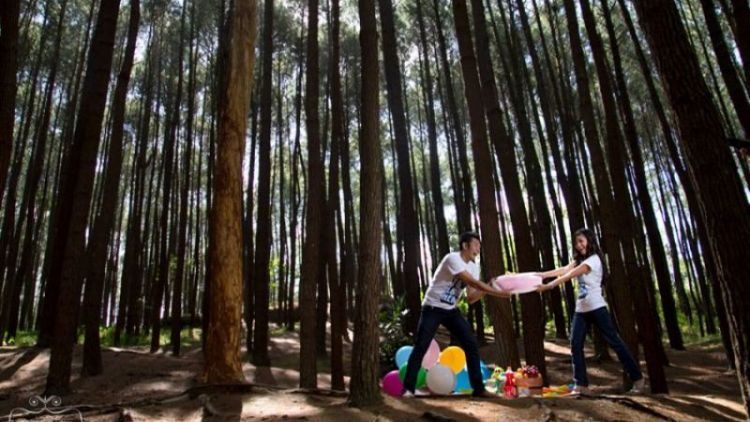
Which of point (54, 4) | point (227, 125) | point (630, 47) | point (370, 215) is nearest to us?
point (370, 215)

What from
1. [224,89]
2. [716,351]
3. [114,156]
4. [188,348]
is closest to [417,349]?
[224,89]

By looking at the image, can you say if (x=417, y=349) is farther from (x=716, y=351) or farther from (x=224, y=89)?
(x=716, y=351)

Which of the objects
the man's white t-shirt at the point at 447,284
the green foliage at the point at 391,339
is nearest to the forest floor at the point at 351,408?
the man's white t-shirt at the point at 447,284

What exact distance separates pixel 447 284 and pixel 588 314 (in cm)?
138

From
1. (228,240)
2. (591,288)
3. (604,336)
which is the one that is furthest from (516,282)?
(228,240)

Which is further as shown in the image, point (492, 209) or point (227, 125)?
point (492, 209)

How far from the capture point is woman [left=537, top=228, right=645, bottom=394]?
13.9 feet

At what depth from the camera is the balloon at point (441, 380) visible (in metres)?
4.29

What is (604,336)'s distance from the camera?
4297mm

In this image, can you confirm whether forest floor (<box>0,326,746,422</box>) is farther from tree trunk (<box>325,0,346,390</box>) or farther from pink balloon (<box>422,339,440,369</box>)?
tree trunk (<box>325,0,346,390</box>)

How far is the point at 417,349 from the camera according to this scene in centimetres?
399

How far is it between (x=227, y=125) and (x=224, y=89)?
Answer: 0.33 meters

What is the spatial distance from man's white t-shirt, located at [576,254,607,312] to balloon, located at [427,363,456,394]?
1.32 meters

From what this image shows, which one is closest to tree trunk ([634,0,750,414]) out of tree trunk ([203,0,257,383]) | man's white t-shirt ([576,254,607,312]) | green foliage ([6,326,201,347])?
man's white t-shirt ([576,254,607,312])
